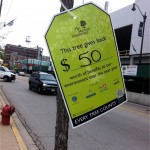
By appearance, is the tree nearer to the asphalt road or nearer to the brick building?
the asphalt road

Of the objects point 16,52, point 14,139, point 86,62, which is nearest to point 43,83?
point 14,139

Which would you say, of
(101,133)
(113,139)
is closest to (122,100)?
(113,139)

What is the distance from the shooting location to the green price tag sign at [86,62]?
2711 mm

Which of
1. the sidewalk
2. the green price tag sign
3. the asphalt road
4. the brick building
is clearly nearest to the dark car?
the asphalt road

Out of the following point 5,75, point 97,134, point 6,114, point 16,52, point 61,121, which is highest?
point 16,52

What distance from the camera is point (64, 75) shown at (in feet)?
8.89

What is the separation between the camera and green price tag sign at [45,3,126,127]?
2.71m

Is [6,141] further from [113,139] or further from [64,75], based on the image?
[64,75]

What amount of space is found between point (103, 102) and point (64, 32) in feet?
2.10

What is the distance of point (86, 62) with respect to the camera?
9.00 ft

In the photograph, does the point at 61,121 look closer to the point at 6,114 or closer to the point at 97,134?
the point at 6,114

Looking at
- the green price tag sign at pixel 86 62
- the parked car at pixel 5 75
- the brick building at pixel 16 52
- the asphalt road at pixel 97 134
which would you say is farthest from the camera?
the brick building at pixel 16 52

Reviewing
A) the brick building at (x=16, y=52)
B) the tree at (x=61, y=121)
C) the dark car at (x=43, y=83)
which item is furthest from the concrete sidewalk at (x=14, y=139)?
the brick building at (x=16, y=52)

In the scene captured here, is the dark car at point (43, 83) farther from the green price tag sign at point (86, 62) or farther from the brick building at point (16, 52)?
the brick building at point (16, 52)
